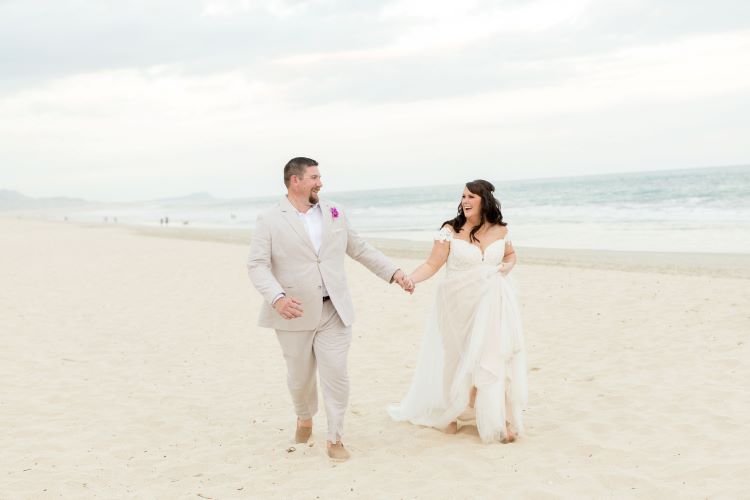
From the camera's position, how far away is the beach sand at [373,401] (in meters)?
4.69

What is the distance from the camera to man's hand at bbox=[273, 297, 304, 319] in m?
4.79

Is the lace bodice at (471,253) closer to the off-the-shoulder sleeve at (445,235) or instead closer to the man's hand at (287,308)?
the off-the-shoulder sleeve at (445,235)

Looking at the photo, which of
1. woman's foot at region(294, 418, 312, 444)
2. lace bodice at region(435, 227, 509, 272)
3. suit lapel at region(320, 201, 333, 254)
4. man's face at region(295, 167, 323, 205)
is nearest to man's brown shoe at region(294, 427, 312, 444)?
woman's foot at region(294, 418, 312, 444)

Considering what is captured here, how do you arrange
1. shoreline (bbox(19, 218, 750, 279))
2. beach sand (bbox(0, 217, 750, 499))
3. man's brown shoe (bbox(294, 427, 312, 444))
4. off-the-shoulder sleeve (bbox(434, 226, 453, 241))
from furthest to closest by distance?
1. shoreline (bbox(19, 218, 750, 279))
2. man's brown shoe (bbox(294, 427, 312, 444))
3. off-the-shoulder sleeve (bbox(434, 226, 453, 241))
4. beach sand (bbox(0, 217, 750, 499))

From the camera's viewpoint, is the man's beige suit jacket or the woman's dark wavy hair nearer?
the man's beige suit jacket

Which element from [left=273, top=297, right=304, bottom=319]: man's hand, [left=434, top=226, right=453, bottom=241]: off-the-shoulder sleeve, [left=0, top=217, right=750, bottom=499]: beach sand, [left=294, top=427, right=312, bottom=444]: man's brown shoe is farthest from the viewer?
[left=294, top=427, right=312, bottom=444]: man's brown shoe

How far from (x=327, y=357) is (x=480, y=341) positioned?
1.14m

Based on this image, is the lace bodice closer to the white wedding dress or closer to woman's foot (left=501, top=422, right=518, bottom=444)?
the white wedding dress

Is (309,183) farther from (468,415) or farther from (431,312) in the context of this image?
(468,415)

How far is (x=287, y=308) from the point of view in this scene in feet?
15.8

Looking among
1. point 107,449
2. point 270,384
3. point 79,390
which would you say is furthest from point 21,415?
point 270,384

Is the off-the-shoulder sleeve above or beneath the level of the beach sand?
above

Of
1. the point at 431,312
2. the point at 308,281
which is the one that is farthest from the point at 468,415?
the point at 308,281

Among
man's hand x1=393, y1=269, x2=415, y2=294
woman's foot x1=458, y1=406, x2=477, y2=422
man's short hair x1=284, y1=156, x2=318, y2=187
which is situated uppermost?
man's short hair x1=284, y1=156, x2=318, y2=187
